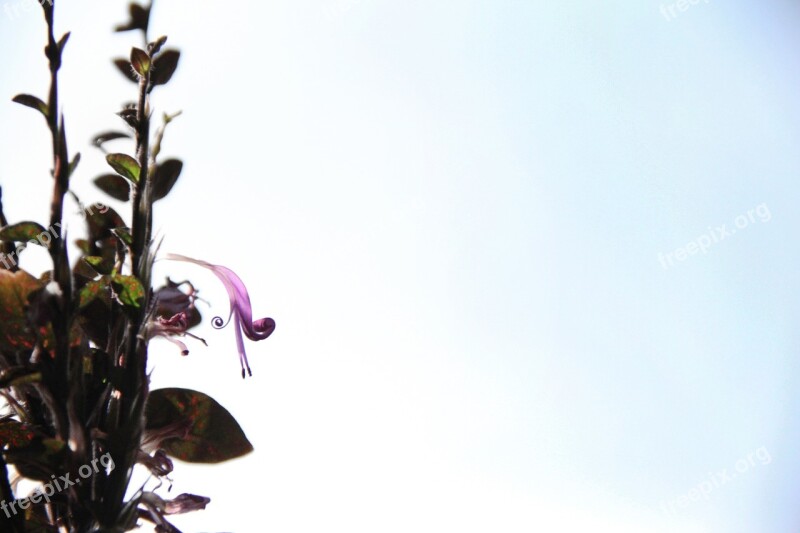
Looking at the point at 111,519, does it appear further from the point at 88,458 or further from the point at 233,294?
the point at 233,294

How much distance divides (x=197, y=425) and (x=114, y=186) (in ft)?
0.46

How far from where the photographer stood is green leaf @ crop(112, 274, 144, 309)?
0.88 feet

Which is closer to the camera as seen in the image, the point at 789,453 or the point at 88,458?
the point at 88,458

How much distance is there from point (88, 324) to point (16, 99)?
0.12 meters

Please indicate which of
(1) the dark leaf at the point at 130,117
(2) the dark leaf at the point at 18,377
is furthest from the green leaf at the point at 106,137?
(2) the dark leaf at the point at 18,377

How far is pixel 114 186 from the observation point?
0.34 m

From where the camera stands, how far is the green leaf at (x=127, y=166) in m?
0.29

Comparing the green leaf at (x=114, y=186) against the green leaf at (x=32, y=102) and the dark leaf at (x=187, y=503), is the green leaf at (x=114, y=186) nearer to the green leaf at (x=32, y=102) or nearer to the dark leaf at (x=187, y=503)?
the green leaf at (x=32, y=102)

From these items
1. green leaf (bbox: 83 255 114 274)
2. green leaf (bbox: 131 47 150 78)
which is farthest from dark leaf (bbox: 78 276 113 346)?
green leaf (bbox: 131 47 150 78)

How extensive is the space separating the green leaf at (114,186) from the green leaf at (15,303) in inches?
2.9

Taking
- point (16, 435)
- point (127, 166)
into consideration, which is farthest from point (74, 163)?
point (16, 435)

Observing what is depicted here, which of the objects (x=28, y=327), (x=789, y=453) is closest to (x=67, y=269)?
(x=28, y=327)

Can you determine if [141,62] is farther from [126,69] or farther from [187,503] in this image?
[187,503]

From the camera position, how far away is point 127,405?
0.27m
